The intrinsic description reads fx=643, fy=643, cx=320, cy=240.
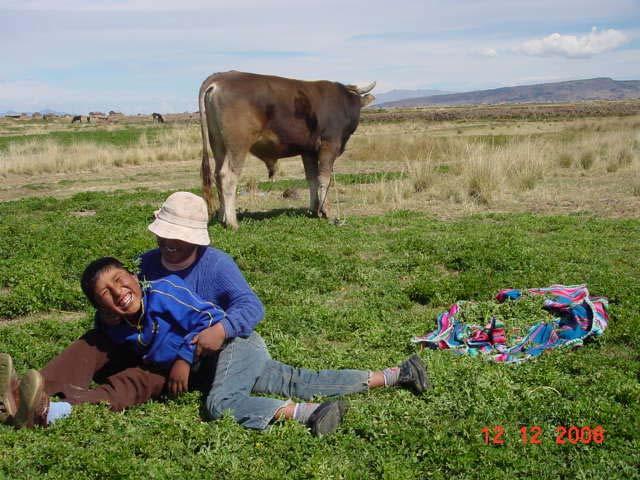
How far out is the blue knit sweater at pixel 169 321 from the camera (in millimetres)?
4543

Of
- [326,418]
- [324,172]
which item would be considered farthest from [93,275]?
[324,172]

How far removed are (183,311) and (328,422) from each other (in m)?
1.28

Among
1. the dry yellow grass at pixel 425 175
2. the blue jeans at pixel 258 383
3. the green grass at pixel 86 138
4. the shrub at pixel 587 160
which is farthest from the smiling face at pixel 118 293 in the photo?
the green grass at pixel 86 138

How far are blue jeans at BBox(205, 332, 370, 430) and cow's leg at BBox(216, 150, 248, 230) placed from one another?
20.2 ft

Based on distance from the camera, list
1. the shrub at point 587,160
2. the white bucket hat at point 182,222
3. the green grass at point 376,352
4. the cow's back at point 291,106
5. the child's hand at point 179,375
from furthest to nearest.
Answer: the shrub at point 587,160, the cow's back at point 291,106, the white bucket hat at point 182,222, the child's hand at point 179,375, the green grass at point 376,352

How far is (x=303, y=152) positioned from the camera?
468 inches

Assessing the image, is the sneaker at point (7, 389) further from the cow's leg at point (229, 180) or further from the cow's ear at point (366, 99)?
the cow's ear at point (366, 99)

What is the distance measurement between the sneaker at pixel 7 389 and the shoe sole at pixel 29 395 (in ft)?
0.22

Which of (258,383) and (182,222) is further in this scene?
(258,383)

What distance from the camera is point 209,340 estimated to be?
451 centimetres

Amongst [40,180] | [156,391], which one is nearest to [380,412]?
[156,391]

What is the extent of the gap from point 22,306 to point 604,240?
7772 mm
